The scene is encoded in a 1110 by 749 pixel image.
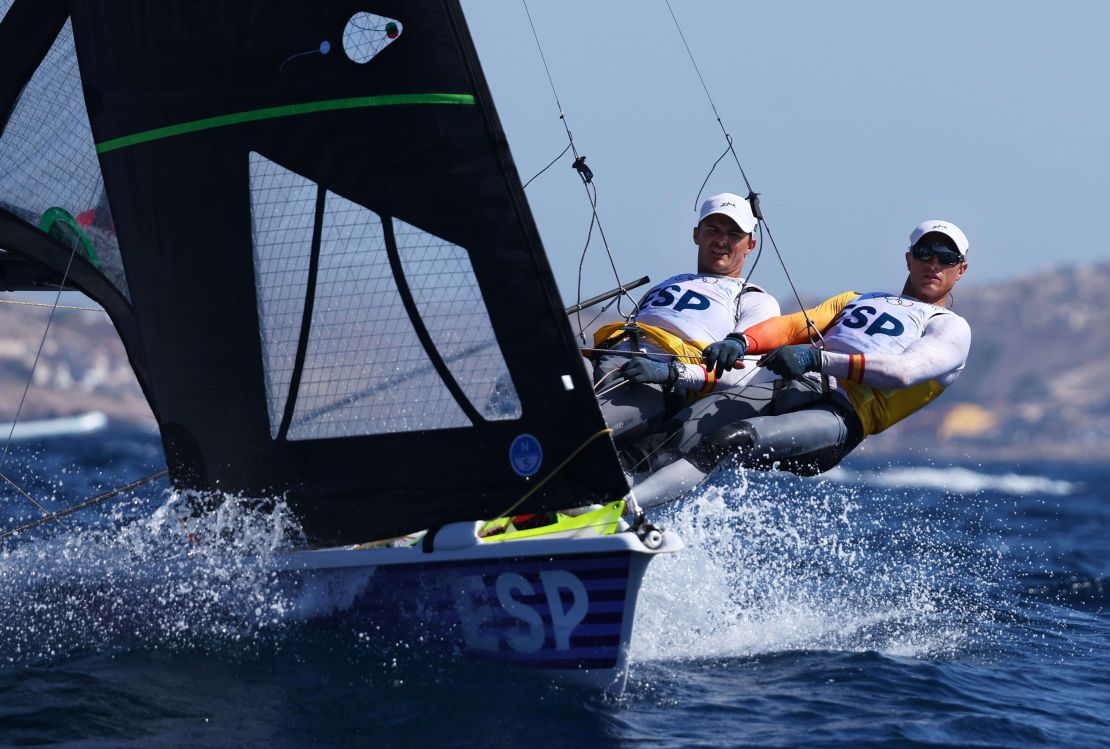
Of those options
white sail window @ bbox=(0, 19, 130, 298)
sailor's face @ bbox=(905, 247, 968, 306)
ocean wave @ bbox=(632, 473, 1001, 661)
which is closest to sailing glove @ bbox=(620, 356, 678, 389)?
ocean wave @ bbox=(632, 473, 1001, 661)

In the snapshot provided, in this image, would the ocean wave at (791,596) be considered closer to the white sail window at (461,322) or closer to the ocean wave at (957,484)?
the white sail window at (461,322)

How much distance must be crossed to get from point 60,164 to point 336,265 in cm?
157

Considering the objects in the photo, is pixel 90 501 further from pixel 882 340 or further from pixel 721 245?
pixel 882 340

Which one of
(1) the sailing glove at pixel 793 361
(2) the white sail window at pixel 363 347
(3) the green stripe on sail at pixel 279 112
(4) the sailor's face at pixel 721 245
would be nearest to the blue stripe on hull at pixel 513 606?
(2) the white sail window at pixel 363 347

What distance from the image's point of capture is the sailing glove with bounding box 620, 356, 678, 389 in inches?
208

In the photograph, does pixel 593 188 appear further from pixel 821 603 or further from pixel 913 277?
pixel 821 603

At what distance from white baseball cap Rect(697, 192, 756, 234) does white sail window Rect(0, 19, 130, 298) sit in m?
2.29

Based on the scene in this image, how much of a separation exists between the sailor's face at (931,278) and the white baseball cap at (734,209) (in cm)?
68

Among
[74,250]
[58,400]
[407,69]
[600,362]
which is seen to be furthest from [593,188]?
[58,400]

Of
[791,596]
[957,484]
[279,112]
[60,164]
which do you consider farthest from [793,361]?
[957,484]

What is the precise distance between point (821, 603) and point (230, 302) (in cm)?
280

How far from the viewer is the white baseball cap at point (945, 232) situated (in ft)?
19.1

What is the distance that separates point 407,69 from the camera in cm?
444

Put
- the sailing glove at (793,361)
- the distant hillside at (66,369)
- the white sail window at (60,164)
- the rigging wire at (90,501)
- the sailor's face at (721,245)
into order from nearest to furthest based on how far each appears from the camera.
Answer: the rigging wire at (90,501)
the sailing glove at (793,361)
the white sail window at (60,164)
the sailor's face at (721,245)
the distant hillside at (66,369)
